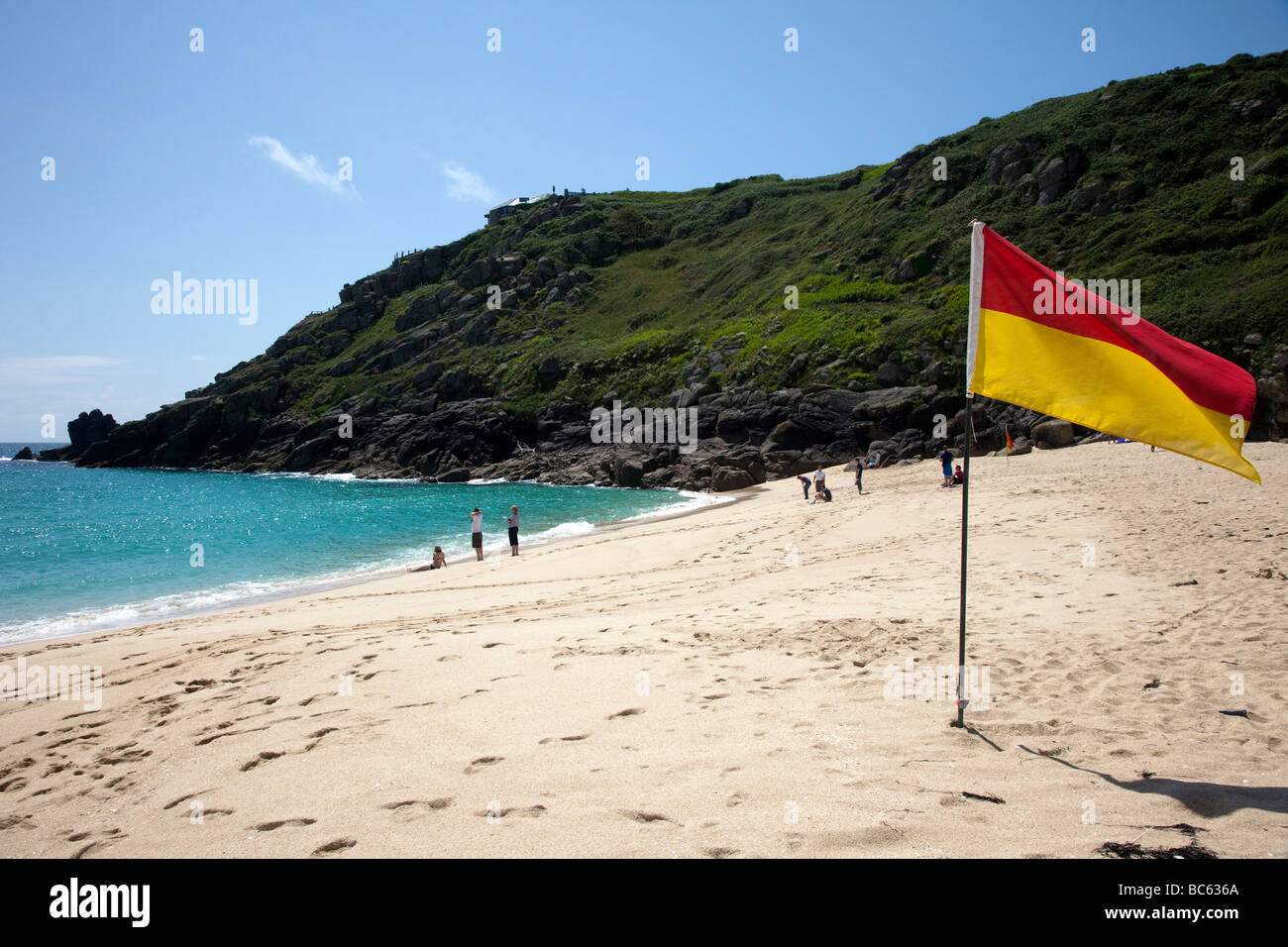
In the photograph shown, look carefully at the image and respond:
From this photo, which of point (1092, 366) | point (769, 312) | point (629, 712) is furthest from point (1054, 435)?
point (769, 312)

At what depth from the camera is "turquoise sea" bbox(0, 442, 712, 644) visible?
18891 millimetres

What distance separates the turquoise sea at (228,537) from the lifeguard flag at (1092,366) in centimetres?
1869

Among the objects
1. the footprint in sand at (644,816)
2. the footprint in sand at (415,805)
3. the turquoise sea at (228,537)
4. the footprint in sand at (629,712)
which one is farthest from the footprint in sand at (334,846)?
the turquoise sea at (228,537)

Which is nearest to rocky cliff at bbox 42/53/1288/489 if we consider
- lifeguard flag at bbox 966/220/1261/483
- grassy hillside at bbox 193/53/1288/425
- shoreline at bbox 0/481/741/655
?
grassy hillside at bbox 193/53/1288/425

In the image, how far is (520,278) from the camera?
106812 mm

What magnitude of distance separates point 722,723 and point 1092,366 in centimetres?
405

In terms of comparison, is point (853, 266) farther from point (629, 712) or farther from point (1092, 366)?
point (629, 712)

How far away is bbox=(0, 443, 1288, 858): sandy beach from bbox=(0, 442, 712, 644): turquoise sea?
6.45 m

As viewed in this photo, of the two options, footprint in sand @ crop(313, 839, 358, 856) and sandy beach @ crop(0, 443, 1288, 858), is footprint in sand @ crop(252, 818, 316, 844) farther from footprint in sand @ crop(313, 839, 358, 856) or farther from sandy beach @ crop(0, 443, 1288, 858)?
footprint in sand @ crop(313, 839, 358, 856)

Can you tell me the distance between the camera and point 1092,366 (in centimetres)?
518

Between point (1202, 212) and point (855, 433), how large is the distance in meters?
29.2

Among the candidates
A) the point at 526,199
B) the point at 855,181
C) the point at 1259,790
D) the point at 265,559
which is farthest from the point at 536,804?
the point at 526,199

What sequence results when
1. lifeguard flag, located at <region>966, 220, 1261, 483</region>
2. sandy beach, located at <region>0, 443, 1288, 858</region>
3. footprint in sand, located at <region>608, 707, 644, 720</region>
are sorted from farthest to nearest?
footprint in sand, located at <region>608, 707, 644, 720</region> < lifeguard flag, located at <region>966, 220, 1261, 483</region> < sandy beach, located at <region>0, 443, 1288, 858</region>
